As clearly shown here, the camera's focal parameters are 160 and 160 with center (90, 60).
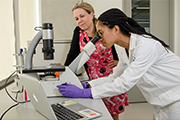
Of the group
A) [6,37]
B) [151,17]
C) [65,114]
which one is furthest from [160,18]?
[65,114]

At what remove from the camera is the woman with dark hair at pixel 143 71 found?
100 centimetres

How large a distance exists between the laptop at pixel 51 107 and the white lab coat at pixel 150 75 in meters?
0.20

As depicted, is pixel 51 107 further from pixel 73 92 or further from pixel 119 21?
pixel 119 21

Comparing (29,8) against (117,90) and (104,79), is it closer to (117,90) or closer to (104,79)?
(104,79)

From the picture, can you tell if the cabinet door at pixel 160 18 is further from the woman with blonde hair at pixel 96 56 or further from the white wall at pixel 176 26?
the woman with blonde hair at pixel 96 56

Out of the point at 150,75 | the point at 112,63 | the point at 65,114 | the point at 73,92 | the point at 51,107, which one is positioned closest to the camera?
the point at 51,107

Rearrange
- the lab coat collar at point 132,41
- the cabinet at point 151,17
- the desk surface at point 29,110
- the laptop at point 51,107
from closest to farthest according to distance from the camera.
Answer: the laptop at point 51,107, the desk surface at point 29,110, the lab coat collar at point 132,41, the cabinet at point 151,17

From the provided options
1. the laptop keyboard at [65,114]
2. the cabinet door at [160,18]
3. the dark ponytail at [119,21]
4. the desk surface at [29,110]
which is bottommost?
the desk surface at [29,110]

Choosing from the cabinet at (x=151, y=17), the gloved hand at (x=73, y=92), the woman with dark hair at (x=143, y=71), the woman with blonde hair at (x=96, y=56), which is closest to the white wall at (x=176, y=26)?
the cabinet at (x=151, y=17)

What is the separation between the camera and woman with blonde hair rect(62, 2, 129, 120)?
1587 millimetres

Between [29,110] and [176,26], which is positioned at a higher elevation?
[176,26]

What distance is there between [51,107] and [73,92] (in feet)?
1.16

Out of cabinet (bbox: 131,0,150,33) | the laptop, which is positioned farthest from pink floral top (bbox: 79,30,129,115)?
cabinet (bbox: 131,0,150,33)

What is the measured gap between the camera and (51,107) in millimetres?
645
